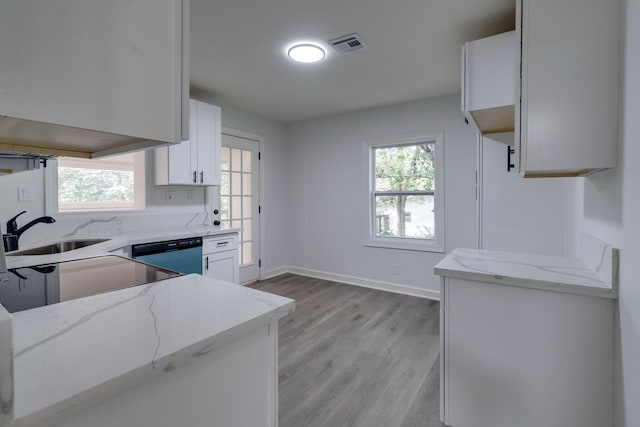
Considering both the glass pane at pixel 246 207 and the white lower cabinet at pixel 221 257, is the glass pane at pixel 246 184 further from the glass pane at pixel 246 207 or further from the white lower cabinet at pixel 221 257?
the white lower cabinet at pixel 221 257

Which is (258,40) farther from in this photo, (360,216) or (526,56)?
(360,216)

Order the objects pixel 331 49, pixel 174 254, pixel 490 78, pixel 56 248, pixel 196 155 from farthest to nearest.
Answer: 1. pixel 196 155
2. pixel 174 254
3. pixel 331 49
4. pixel 56 248
5. pixel 490 78

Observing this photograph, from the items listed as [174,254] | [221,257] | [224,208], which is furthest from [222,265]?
[224,208]

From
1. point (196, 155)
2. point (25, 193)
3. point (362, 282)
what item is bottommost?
point (362, 282)

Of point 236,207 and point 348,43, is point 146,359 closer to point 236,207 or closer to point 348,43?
point 348,43

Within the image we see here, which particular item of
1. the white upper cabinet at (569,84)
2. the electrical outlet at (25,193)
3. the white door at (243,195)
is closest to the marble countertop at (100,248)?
the electrical outlet at (25,193)

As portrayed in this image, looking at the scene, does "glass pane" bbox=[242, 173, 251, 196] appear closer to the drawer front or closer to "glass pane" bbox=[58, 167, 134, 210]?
the drawer front

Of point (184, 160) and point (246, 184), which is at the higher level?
point (184, 160)

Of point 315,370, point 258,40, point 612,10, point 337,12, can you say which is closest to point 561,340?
point 612,10

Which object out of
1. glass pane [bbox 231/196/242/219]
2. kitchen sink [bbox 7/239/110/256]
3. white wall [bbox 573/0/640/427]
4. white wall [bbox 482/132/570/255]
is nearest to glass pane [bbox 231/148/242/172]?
glass pane [bbox 231/196/242/219]

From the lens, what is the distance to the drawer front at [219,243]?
314 centimetres

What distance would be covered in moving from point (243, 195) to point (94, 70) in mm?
3766

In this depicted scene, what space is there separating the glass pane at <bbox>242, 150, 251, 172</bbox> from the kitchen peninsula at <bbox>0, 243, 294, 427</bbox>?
340 centimetres

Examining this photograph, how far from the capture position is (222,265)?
10.9 feet
